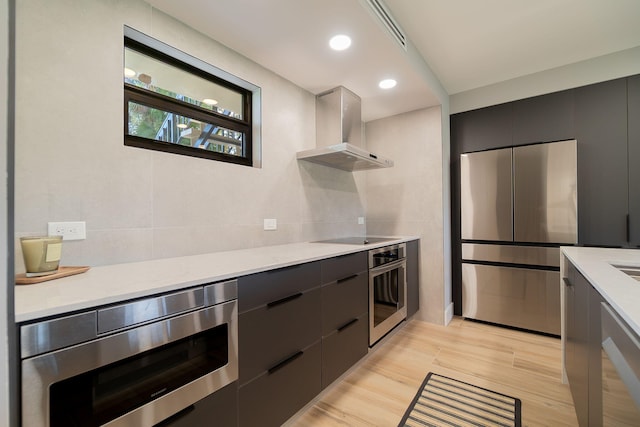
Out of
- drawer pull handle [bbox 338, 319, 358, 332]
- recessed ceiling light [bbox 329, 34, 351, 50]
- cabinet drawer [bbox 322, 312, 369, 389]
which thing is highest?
recessed ceiling light [bbox 329, 34, 351, 50]

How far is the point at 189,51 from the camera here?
66.2 inches

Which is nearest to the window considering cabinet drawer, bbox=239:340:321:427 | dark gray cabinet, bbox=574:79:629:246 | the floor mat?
cabinet drawer, bbox=239:340:321:427

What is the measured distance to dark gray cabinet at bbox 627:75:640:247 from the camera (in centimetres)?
229

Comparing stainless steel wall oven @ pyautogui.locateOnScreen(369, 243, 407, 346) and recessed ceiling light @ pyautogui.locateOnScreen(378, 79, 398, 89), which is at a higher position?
recessed ceiling light @ pyautogui.locateOnScreen(378, 79, 398, 89)

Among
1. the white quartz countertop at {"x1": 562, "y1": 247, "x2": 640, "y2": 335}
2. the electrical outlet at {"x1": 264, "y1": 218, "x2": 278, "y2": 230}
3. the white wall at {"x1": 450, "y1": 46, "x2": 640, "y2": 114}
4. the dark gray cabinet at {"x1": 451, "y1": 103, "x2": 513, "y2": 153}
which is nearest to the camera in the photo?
the white quartz countertop at {"x1": 562, "y1": 247, "x2": 640, "y2": 335}

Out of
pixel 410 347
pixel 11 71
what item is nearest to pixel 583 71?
pixel 410 347

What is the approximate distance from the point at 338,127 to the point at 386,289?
150 centimetres

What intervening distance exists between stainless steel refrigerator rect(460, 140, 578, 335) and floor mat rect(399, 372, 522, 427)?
128 cm

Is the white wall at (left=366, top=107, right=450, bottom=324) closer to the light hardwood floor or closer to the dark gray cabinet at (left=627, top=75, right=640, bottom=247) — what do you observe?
the light hardwood floor

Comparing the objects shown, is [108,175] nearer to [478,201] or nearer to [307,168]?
[307,168]

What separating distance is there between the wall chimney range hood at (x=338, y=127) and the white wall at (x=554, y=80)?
Answer: 1.38 metres

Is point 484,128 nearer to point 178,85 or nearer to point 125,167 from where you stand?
point 178,85

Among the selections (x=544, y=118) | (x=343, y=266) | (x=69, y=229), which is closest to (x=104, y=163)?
(x=69, y=229)

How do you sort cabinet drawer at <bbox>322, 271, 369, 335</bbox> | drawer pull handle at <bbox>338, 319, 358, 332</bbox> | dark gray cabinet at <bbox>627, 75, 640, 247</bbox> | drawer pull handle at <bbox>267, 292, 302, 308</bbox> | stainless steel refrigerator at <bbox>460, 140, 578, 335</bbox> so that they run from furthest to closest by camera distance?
stainless steel refrigerator at <bbox>460, 140, 578, 335</bbox> < dark gray cabinet at <bbox>627, 75, 640, 247</bbox> < drawer pull handle at <bbox>338, 319, 358, 332</bbox> < cabinet drawer at <bbox>322, 271, 369, 335</bbox> < drawer pull handle at <bbox>267, 292, 302, 308</bbox>
